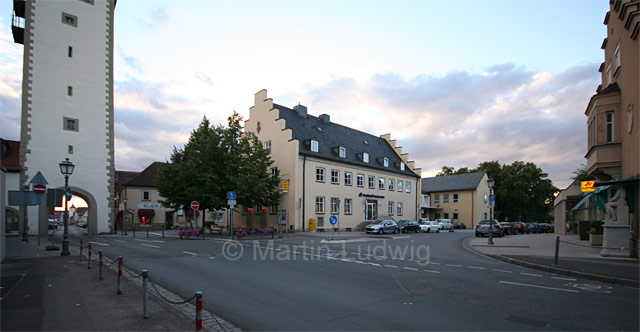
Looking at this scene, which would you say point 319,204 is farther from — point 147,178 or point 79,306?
point 79,306

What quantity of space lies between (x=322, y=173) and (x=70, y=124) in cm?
Answer: 2314

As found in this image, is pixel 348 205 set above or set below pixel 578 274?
above

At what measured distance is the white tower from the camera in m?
31.3

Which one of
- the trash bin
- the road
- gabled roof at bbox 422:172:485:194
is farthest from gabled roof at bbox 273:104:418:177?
the road

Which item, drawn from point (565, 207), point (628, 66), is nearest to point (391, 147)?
point (565, 207)

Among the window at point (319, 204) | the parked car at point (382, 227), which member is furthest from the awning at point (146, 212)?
the parked car at point (382, 227)

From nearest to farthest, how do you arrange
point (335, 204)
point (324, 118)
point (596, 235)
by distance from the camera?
point (596, 235) → point (335, 204) → point (324, 118)

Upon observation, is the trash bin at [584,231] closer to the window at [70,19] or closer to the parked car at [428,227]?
the parked car at [428,227]

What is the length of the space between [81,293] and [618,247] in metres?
19.5

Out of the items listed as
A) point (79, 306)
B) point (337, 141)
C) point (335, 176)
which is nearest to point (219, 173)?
point (335, 176)

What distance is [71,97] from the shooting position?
33.0m

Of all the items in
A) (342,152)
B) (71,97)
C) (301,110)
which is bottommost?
(342,152)

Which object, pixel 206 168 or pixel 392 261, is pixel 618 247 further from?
pixel 206 168

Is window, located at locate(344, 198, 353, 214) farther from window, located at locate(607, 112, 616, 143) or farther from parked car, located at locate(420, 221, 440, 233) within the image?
window, located at locate(607, 112, 616, 143)
